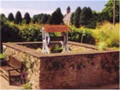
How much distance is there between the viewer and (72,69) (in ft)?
29.1

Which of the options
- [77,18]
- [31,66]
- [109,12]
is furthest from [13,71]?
[77,18]

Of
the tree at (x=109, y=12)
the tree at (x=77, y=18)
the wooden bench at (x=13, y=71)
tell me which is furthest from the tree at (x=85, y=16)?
the wooden bench at (x=13, y=71)

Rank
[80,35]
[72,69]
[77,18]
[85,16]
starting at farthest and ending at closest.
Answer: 1. [77,18]
2. [85,16]
3. [80,35]
4. [72,69]

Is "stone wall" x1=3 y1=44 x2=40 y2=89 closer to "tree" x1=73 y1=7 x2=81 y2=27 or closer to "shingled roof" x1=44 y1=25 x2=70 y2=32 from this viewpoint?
"shingled roof" x1=44 y1=25 x2=70 y2=32

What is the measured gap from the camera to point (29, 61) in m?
9.26

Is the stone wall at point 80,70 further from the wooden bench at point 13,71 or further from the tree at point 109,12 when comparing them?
the tree at point 109,12

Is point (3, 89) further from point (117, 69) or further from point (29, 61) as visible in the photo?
point (117, 69)

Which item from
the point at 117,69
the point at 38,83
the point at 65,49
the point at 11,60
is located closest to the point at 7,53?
the point at 11,60

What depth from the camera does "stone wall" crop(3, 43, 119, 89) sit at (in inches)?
335

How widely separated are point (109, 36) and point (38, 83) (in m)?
4.17

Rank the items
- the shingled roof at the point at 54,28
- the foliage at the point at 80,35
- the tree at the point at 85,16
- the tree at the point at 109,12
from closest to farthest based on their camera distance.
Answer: the shingled roof at the point at 54,28, the foliage at the point at 80,35, the tree at the point at 109,12, the tree at the point at 85,16

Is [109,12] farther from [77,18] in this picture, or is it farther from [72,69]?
[72,69]

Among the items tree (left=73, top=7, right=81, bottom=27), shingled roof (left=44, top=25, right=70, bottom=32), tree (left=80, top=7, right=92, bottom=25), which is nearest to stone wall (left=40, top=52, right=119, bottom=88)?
shingled roof (left=44, top=25, right=70, bottom=32)

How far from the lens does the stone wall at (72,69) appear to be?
27.9ft
